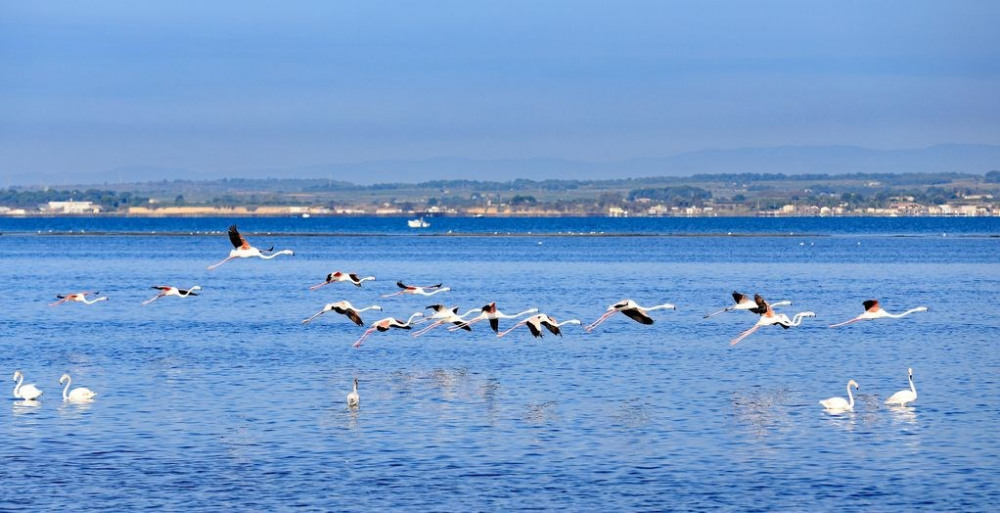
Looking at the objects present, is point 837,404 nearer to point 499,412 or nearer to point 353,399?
point 499,412

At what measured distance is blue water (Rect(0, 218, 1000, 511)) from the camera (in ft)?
76.8

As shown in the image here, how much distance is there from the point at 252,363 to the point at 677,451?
54.6 ft

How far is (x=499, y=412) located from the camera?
3089cm

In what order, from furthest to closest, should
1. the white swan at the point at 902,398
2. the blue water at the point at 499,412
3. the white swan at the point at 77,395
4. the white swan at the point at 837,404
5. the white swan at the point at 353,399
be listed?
the white swan at the point at 77,395 → the white swan at the point at 902,398 → the white swan at the point at 353,399 → the white swan at the point at 837,404 → the blue water at the point at 499,412

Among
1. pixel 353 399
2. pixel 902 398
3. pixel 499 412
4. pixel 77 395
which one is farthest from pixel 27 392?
pixel 902 398

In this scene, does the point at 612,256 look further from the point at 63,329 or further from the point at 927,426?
→ the point at 927,426

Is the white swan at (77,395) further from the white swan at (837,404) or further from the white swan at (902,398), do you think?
the white swan at (902,398)

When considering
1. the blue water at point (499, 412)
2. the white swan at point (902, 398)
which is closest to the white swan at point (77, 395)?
the blue water at point (499, 412)

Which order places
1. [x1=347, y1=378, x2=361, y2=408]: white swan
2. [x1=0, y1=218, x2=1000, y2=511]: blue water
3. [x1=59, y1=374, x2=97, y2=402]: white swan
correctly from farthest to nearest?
[x1=59, y1=374, x2=97, y2=402]: white swan < [x1=347, y1=378, x2=361, y2=408]: white swan < [x1=0, y1=218, x2=1000, y2=511]: blue water

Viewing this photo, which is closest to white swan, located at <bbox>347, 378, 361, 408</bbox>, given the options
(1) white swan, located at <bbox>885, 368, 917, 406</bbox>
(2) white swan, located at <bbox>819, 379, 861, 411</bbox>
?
(2) white swan, located at <bbox>819, 379, 861, 411</bbox>

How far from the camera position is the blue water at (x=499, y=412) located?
23.4 m

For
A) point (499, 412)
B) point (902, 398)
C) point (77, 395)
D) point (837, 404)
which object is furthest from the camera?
point (77, 395)

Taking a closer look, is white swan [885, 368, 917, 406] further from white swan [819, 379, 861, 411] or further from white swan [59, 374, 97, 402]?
white swan [59, 374, 97, 402]

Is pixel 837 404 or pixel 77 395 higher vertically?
pixel 837 404
